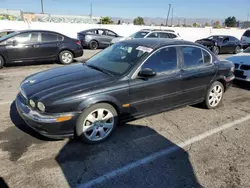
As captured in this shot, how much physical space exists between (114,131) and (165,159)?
104 cm

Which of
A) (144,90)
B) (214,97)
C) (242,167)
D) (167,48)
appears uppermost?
(167,48)

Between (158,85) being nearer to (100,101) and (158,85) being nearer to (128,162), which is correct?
(100,101)

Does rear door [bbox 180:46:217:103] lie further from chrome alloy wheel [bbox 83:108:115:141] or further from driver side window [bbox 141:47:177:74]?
chrome alloy wheel [bbox 83:108:115:141]

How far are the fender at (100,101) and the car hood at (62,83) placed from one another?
0.16m

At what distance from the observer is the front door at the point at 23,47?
27.0ft

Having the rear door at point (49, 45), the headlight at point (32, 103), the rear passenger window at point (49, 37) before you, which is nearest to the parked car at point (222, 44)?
the rear door at point (49, 45)

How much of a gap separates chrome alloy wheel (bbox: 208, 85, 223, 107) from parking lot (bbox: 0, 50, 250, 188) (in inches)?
22.8

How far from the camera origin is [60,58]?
9367 mm

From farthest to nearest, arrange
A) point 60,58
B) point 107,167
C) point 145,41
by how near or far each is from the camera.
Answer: point 60,58, point 145,41, point 107,167

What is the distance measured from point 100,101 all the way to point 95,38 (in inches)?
522

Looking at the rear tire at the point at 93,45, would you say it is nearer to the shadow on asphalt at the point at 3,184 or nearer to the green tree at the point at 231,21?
the shadow on asphalt at the point at 3,184

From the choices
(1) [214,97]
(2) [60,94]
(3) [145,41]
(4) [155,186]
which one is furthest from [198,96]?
(2) [60,94]

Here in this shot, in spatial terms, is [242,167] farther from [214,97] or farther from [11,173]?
[11,173]

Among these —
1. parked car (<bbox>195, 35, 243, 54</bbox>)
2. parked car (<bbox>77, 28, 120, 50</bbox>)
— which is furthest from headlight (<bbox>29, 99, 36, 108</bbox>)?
parked car (<bbox>195, 35, 243, 54</bbox>)
